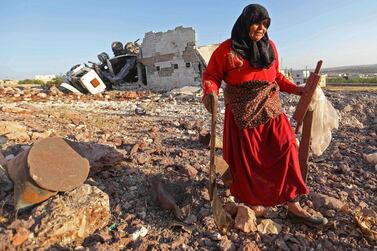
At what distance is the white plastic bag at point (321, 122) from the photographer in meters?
2.69

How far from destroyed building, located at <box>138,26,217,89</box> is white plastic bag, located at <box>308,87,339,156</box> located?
1129cm

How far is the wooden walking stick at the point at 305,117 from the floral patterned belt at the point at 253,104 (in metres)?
0.31

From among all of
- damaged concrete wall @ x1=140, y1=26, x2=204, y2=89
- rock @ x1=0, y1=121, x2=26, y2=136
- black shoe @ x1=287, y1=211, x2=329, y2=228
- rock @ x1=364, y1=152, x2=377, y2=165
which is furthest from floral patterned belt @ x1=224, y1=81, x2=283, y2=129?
damaged concrete wall @ x1=140, y1=26, x2=204, y2=89

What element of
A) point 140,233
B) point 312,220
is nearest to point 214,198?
point 140,233

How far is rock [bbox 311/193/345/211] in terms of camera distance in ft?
8.52

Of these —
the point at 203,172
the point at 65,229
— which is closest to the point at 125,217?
the point at 65,229

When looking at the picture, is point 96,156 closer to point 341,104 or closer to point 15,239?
point 15,239

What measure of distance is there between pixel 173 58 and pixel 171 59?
0.14 metres

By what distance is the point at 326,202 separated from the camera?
2.64 meters

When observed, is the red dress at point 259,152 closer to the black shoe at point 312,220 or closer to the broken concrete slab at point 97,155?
the black shoe at point 312,220

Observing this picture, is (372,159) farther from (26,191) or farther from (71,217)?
(26,191)

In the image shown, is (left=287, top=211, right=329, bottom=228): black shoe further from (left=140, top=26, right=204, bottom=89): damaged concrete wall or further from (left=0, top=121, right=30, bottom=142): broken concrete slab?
(left=140, top=26, right=204, bottom=89): damaged concrete wall

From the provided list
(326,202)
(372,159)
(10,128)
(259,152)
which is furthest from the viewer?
(10,128)

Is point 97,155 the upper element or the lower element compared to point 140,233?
upper
